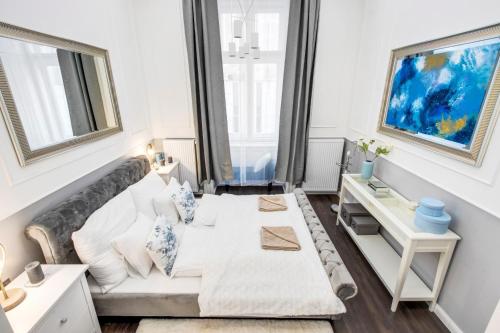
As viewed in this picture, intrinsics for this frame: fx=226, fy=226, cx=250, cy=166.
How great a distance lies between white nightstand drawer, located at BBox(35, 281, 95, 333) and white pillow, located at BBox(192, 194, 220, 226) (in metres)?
1.06

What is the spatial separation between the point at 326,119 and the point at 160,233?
294cm

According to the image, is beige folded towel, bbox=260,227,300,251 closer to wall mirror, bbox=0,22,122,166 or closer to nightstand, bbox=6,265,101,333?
nightstand, bbox=6,265,101,333

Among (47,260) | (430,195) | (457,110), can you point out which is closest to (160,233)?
(47,260)

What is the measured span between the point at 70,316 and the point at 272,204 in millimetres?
1874

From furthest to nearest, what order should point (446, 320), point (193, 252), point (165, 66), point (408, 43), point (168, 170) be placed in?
1. point (165, 66)
2. point (168, 170)
3. point (408, 43)
4. point (193, 252)
5. point (446, 320)

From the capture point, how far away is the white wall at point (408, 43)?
1.52 m

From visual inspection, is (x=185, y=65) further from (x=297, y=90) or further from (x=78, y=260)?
(x=78, y=260)

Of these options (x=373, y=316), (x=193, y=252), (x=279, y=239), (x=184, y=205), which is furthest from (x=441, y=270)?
(x=184, y=205)

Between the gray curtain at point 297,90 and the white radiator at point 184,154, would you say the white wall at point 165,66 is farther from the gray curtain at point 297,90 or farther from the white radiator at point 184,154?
the gray curtain at point 297,90

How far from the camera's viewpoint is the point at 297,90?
3330 mm

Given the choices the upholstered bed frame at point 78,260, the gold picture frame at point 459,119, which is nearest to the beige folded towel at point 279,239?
the upholstered bed frame at point 78,260

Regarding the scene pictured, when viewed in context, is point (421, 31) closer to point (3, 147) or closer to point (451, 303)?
point (451, 303)

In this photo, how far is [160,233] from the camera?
1.87 meters

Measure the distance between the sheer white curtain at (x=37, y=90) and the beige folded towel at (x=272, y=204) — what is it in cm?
192
